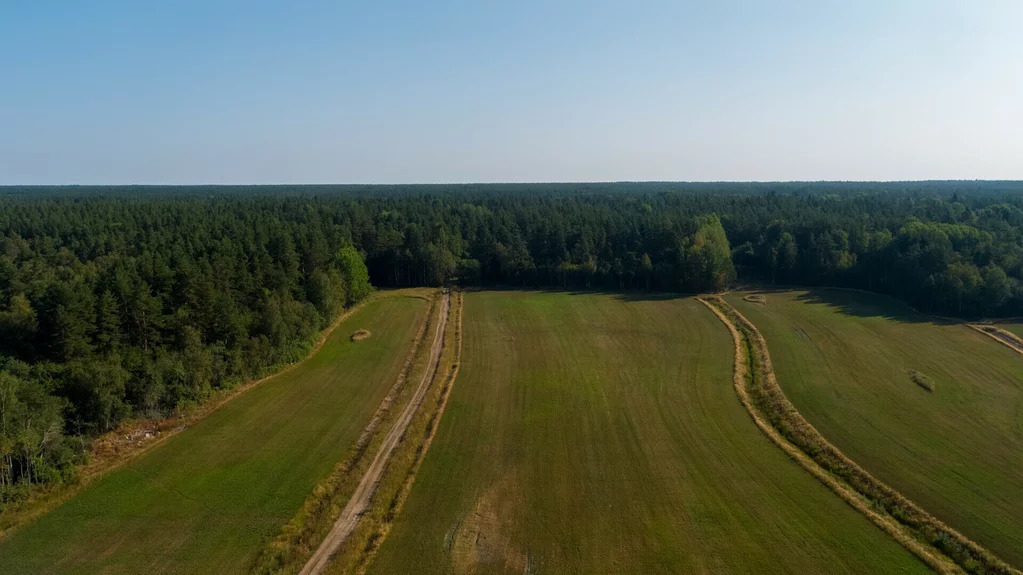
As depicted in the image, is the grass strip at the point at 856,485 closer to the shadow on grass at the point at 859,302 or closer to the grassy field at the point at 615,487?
the grassy field at the point at 615,487

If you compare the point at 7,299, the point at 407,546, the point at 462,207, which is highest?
the point at 462,207

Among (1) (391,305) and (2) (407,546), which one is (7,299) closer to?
(1) (391,305)

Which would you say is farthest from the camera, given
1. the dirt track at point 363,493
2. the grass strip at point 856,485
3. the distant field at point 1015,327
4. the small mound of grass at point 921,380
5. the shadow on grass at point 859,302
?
the shadow on grass at point 859,302

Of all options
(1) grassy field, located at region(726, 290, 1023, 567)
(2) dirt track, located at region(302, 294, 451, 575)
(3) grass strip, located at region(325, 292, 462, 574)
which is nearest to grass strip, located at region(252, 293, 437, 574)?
(2) dirt track, located at region(302, 294, 451, 575)

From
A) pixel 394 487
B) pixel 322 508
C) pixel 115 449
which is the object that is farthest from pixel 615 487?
pixel 115 449

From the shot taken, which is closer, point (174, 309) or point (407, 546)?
point (407, 546)

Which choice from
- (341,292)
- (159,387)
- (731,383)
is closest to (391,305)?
(341,292)

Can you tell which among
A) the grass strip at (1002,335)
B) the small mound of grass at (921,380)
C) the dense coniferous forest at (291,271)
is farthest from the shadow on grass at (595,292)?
the small mound of grass at (921,380)
